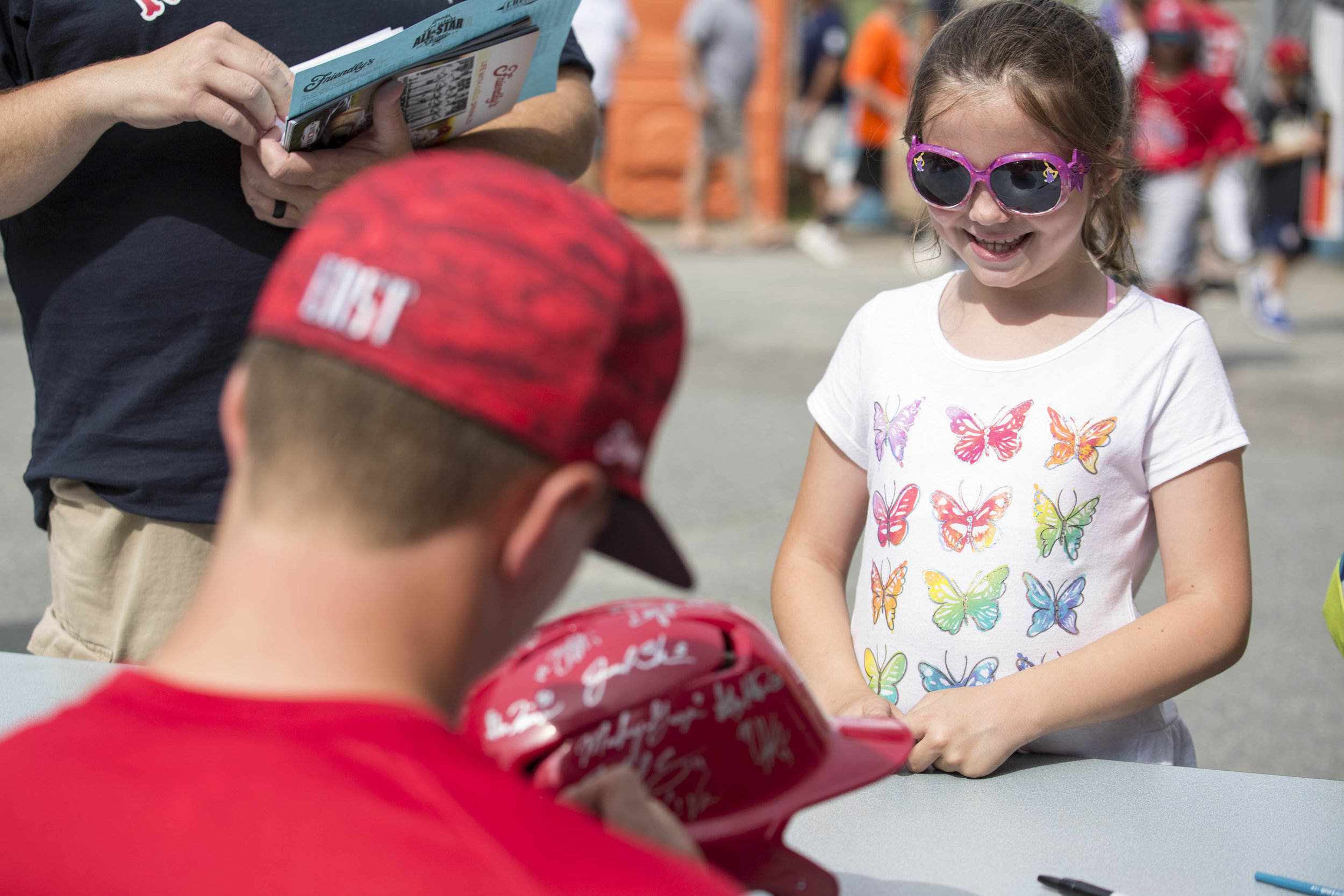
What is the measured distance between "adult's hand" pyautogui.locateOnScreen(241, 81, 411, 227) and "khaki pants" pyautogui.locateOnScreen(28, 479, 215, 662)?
1.59 ft

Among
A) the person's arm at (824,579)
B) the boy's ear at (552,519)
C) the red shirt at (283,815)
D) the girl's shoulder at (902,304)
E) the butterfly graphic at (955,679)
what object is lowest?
the butterfly graphic at (955,679)

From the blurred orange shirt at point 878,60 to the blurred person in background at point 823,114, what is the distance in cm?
105

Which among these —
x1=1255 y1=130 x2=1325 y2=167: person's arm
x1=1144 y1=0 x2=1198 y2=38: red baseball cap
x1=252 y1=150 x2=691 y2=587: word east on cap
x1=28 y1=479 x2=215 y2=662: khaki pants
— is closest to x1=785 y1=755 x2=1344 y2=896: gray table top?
x1=252 y1=150 x2=691 y2=587: word east on cap

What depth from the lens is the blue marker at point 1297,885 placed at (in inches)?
47.1

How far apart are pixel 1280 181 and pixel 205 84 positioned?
317 inches

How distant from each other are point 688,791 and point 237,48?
1.18 meters

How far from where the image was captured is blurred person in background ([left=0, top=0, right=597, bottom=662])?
175 cm

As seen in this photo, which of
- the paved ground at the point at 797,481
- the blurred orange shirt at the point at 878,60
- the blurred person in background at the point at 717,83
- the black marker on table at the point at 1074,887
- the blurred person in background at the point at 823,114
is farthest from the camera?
the blurred person in background at the point at 823,114

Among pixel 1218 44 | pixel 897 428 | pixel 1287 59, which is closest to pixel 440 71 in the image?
pixel 897 428

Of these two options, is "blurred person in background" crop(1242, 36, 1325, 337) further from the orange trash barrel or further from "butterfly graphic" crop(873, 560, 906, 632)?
"butterfly graphic" crop(873, 560, 906, 632)

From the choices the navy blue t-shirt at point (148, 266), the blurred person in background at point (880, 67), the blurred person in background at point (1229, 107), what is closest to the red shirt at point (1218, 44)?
the blurred person in background at point (1229, 107)

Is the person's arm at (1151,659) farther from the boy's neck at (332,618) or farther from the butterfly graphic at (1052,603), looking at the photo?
the boy's neck at (332,618)

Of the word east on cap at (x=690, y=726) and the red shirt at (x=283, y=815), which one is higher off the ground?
the red shirt at (x=283, y=815)

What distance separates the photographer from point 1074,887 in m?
1.19
